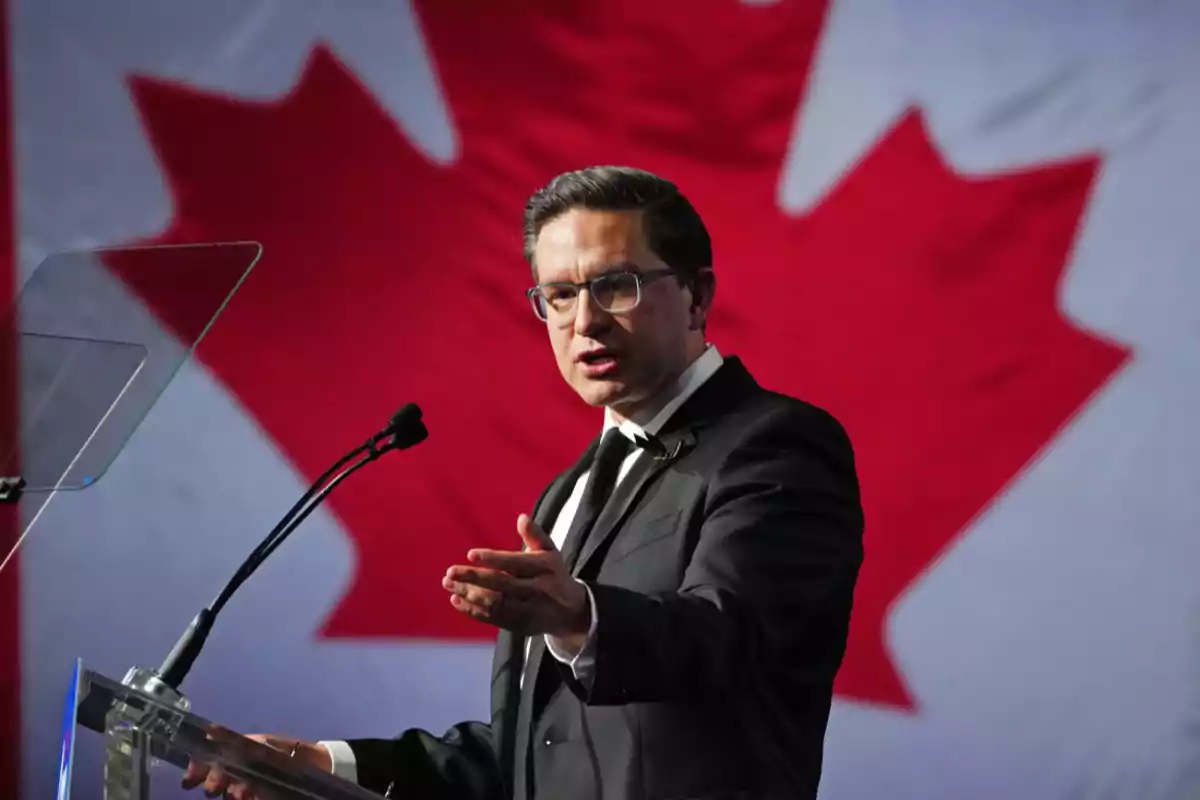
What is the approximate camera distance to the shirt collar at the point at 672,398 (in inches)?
60.9

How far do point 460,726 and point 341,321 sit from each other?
46.3 inches

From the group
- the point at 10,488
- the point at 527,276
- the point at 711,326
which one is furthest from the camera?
the point at 527,276

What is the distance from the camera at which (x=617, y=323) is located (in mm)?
1551

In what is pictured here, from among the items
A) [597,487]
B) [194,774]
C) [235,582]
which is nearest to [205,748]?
[194,774]

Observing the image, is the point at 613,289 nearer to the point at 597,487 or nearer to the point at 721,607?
the point at 597,487

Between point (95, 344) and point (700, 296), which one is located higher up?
point (700, 296)

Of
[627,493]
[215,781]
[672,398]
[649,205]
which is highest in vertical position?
[649,205]

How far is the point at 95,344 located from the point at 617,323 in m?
0.59

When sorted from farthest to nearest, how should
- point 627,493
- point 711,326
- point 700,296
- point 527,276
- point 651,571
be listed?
point 527,276 → point 711,326 → point 700,296 → point 627,493 → point 651,571

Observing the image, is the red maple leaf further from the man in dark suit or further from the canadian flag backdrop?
the man in dark suit

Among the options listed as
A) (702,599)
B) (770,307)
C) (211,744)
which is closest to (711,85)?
(770,307)

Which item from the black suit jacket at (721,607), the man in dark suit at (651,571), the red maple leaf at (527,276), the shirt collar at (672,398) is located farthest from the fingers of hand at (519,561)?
the red maple leaf at (527,276)

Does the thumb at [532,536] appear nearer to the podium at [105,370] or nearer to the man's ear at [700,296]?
the podium at [105,370]

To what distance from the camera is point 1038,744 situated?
2205 millimetres
